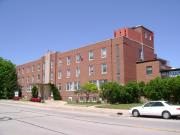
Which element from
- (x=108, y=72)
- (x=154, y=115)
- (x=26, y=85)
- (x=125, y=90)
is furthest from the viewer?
(x=26, y=85)

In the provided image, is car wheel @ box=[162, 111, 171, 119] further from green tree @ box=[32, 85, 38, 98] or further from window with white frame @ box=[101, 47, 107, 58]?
green tree @ box=[32, 85, 38, 98]

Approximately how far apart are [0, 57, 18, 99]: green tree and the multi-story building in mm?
13735

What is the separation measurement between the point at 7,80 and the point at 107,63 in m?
39.2

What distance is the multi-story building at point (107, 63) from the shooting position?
45594mm

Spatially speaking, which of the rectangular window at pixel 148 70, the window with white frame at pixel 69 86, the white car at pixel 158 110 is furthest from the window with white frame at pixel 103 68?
the white car at pixel 158 110

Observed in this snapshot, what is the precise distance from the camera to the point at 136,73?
4778 cm

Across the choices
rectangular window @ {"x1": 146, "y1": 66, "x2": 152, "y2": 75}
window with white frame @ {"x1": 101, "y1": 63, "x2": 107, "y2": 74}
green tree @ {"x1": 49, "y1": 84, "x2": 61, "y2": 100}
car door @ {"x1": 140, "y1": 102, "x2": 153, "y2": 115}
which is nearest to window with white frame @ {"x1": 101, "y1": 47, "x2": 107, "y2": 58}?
window with white frame @ {"x1": 101, "y1": 63, "x2": 107, "y2": 74}

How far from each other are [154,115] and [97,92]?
24429 millimetres

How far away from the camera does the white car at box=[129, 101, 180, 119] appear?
21.2 metres

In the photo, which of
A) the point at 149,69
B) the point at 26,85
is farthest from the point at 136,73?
the point at 26,85

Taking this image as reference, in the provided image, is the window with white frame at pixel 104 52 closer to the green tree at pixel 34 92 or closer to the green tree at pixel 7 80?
the green tree at pixel 34 92

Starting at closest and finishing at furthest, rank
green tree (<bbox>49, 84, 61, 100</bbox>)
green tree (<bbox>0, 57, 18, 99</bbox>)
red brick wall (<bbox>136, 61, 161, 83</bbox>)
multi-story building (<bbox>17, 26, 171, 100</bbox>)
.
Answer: red brick wall (<bbox>136, 61, 161, 83</bbox>) < multi-story building (<bbox>17, 26, 171, 100</bbox>) < green tree (<bbox>49, 84, 61, 100</bbox>) < green tree (<bbox>0, 57, 18, 99</bbox>)

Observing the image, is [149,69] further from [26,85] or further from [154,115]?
[26,85]

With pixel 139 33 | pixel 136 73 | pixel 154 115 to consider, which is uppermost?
pixel 139 33
